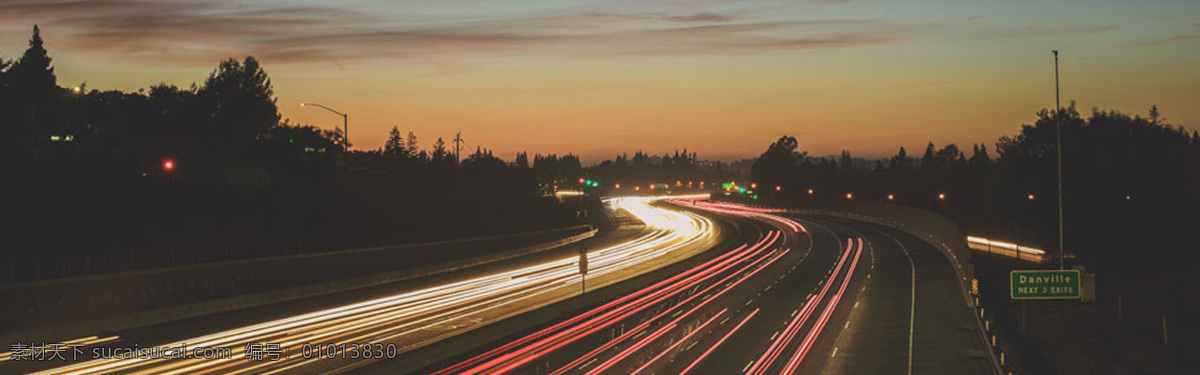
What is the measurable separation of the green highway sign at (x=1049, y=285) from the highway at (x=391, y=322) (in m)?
17.9

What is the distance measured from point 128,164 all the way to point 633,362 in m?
43.5

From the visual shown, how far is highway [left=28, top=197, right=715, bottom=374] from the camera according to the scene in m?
24.1

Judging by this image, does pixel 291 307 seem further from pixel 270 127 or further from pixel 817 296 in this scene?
pixel 270 127

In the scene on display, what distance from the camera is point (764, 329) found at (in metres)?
34.0

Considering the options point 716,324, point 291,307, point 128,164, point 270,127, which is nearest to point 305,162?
point 270,127

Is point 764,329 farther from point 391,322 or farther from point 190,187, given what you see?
point 190,187

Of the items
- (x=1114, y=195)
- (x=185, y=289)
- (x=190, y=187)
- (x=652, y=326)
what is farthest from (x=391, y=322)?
(x=1114, y=195)

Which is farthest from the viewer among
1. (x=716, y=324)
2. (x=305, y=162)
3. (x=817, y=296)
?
(x=305, y=162)

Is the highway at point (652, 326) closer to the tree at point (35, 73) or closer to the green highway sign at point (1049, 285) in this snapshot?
the green highway sign at point (1049, 285)

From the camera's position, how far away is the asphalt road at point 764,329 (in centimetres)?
2669

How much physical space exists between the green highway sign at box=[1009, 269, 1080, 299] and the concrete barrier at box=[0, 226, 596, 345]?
2722 centimetres

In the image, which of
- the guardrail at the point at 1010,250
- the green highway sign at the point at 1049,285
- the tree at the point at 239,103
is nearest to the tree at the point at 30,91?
the tree at the point at 239,103

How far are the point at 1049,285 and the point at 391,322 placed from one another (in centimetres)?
2243

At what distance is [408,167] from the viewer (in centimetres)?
11506
